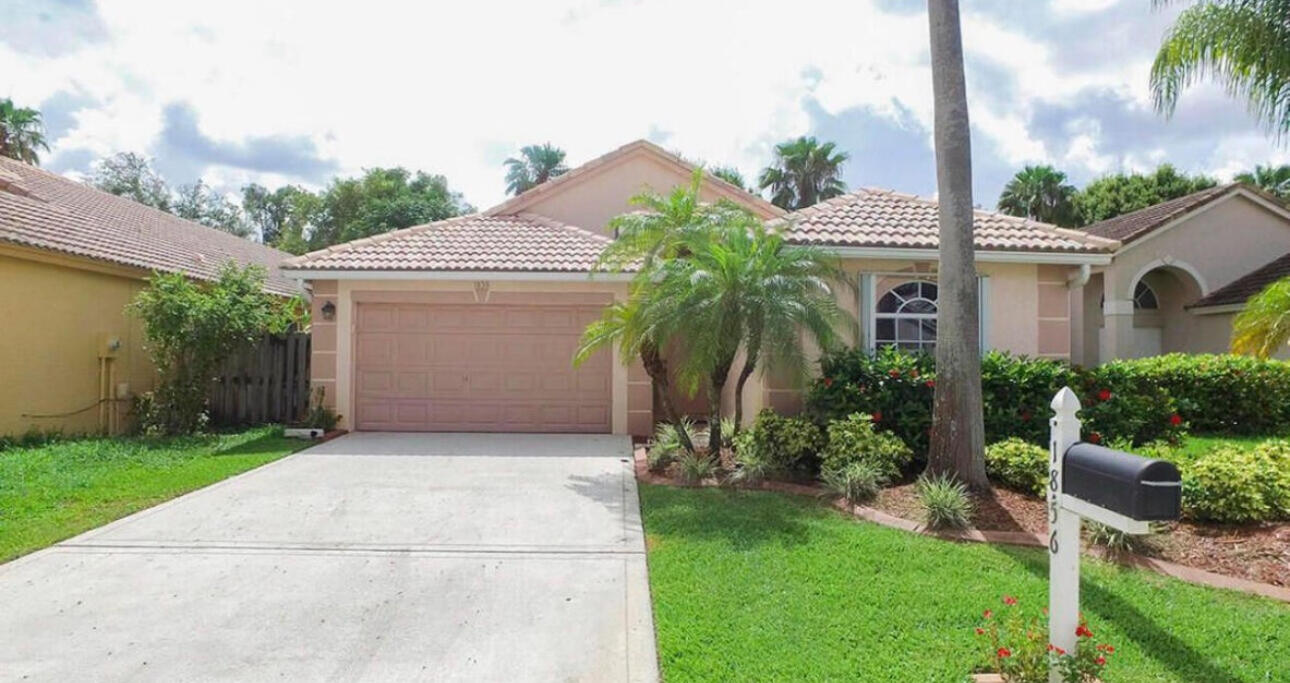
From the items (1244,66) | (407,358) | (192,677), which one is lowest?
(192,677)

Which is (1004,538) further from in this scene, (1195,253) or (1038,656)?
(1195,253)

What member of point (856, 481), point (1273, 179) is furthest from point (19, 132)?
point (1273, 179)

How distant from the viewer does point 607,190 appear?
1634 cm

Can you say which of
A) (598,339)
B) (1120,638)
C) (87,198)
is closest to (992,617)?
(1120,638)

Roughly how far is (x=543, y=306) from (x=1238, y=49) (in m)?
9.99

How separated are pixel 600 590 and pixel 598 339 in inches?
176

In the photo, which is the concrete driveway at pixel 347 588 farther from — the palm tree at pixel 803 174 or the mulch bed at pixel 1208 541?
the palm tree at pixel 803 174

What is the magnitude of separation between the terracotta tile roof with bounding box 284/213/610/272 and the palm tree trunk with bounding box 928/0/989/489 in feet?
19.9

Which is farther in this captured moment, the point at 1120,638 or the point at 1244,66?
the point at 1244,66

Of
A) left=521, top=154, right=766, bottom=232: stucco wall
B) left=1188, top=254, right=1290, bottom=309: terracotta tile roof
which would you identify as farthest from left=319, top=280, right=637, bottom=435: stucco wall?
left=1188, top=254, right=1290, bottom=309: terracotta tile roof

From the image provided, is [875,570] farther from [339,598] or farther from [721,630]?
[339,598]

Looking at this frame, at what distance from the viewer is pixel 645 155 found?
53.7 feet

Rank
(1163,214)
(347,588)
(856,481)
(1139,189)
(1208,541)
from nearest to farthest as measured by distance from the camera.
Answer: (347,588), (1208,541), (856,481), (1163,214), (1139,189)

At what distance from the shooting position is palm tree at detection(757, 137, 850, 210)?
29328 mm
